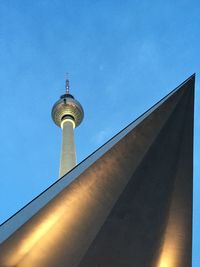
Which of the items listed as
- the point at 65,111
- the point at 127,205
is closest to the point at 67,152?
the point at 65,111

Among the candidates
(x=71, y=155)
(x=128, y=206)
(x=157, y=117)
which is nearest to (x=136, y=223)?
(x=128, y=206)

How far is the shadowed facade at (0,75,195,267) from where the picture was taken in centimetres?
1176

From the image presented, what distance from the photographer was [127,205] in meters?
12.9

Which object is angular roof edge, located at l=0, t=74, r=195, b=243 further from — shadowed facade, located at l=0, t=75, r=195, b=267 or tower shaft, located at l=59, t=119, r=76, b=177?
tower shaft, located at l=59, t=119, r=76, b=177

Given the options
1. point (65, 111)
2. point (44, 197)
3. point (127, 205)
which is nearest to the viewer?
point (44, 197)

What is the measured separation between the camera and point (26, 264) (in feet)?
37.9

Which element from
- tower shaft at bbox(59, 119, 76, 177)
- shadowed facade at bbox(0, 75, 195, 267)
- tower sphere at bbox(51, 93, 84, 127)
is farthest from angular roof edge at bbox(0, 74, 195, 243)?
tower sphere at bbox(51, 93, 84, 127)

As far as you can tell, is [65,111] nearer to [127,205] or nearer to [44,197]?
[127,205]

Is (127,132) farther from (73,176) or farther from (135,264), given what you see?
(135,264)

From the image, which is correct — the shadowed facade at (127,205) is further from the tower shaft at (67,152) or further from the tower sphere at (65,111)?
the tower sphere at (65,111)

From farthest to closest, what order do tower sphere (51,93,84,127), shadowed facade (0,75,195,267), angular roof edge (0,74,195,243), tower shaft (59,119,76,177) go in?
tower sphere (51,93,84,127), tower shaft (59,119,76,177), shadowed facade (0,75,195,267), angular roof edge (0,74,195,243)

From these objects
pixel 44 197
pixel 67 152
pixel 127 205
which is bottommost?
pixel 44 197

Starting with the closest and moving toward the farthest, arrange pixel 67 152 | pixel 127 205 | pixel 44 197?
pixel 44 197
pixel 127 205
pixel 67 152

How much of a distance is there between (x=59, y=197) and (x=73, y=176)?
827 mm
